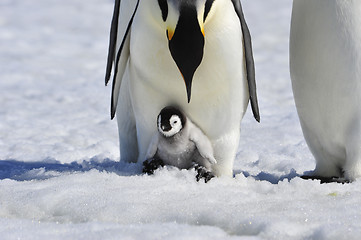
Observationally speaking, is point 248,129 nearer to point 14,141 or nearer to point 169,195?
point 14,141

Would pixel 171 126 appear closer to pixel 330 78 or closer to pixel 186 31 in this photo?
pixel 186 31

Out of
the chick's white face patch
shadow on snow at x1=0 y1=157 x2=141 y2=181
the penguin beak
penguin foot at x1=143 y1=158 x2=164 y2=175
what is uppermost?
the penguin beak

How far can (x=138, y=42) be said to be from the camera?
8.81 ft

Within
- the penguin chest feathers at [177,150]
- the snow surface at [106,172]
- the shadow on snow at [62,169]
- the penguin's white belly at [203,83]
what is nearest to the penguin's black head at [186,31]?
the penguin's white belly at [203,83]

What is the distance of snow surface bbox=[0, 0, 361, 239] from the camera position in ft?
6.49

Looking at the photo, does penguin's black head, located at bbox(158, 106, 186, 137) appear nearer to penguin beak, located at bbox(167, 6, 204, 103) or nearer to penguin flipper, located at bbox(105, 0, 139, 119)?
penguin beak, located at bbox(167, 6, 204, 103)

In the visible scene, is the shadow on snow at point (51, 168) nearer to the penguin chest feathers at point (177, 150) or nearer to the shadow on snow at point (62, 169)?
the shadow on snow at point (62, 169)

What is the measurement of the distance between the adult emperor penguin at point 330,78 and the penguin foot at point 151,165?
2.27 feet

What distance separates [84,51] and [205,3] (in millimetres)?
4931

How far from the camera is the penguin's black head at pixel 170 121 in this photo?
8.79 feet

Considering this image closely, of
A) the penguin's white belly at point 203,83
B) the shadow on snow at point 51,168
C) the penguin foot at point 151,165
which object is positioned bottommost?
the shadow on snow at point 51,168

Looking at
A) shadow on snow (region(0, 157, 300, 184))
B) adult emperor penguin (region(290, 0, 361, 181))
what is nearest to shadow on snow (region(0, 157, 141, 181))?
shadow on snow (region(0, 157, 300, 184))

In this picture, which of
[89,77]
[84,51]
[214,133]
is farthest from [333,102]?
[84,51]

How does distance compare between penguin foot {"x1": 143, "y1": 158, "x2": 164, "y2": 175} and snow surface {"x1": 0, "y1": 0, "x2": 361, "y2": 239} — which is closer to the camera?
snow surface {"x1": 0, "y1": 0, "x2": 361, "y2": 239}
